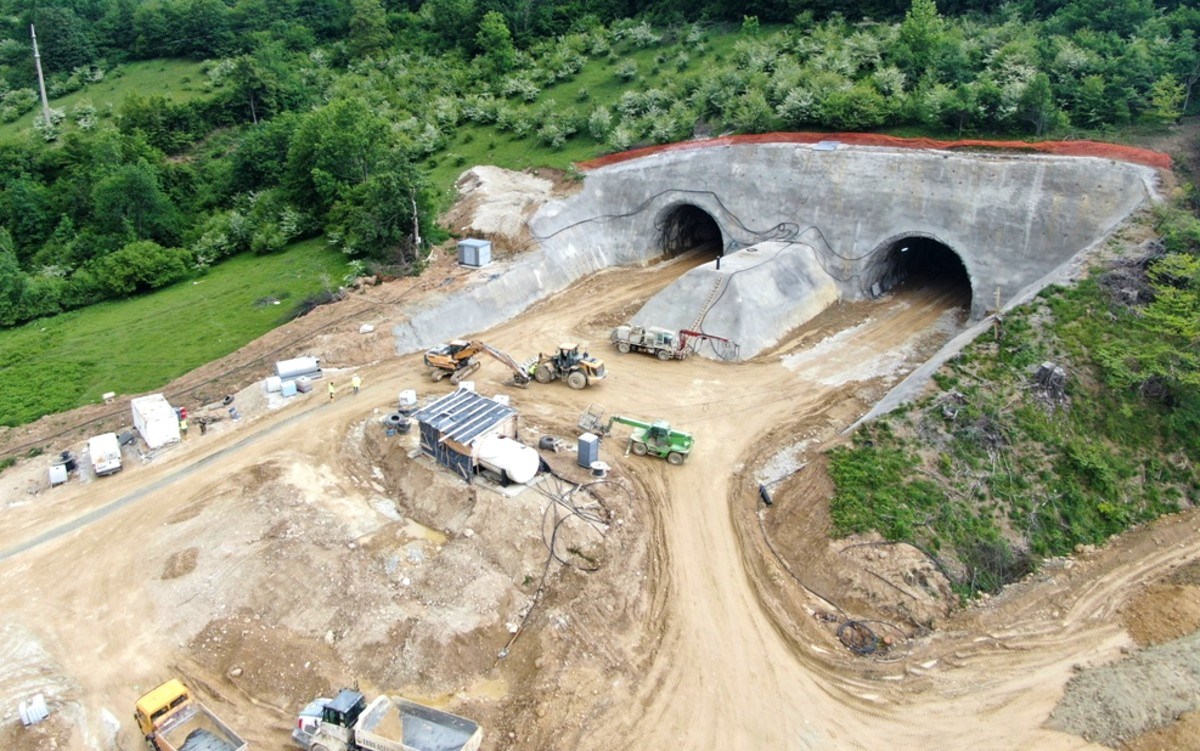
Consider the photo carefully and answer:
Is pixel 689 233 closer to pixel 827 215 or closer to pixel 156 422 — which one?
pixel 827 215

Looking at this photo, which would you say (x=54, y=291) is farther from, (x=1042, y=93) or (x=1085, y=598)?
(x=1042, y=93)

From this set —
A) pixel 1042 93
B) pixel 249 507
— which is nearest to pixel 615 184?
pixel 1042 93

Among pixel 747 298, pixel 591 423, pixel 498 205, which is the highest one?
pixel 498 205

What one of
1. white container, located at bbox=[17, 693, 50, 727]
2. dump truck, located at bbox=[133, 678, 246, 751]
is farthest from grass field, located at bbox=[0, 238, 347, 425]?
dump truck, located at bbox=[133, 678, 246, 751]

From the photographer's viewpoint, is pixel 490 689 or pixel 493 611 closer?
pixel 490 689

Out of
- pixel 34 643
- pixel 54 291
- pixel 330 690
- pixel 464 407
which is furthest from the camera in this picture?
pixel 54 291

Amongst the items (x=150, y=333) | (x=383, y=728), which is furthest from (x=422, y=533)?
(x=150, y=333)
